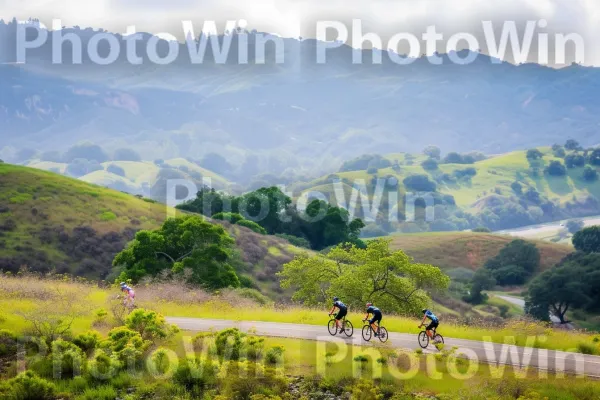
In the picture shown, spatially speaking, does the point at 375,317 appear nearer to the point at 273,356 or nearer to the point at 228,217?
the point at 273,356

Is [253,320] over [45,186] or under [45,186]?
under

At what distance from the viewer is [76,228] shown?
81.9m

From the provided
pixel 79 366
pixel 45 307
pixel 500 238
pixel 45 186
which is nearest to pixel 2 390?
pixel 79 366

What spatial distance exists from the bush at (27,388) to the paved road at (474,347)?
779cm

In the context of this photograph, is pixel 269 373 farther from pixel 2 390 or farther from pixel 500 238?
pixel 500 238

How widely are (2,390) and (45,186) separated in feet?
258

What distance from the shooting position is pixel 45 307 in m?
27.3

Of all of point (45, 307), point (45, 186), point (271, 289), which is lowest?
point (271, 289)

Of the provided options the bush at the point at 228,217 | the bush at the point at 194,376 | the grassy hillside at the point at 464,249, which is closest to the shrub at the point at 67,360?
the bush at the point at 194,376

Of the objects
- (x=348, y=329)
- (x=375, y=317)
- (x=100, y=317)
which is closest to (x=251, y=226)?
(x=100, y=317)

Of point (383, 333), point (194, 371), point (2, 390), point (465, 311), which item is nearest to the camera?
point (2, 390)

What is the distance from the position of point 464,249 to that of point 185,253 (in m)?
136

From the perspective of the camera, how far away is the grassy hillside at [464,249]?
164625 mm

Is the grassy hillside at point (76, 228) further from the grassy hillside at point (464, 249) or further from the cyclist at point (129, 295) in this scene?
the grassy hillside at point (464, 249)
